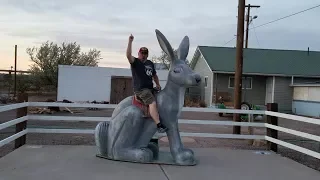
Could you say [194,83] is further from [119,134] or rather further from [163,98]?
[119,134]

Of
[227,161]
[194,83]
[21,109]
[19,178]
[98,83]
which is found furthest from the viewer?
[98,83]

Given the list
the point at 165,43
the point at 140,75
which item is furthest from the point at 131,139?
the point at 165,43

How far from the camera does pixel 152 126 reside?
6.70 m

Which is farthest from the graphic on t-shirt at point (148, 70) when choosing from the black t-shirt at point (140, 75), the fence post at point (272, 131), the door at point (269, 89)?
the door at point (269, 89)

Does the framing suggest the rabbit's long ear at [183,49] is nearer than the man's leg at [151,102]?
No

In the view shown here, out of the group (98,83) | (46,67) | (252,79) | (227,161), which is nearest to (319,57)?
(252,79)

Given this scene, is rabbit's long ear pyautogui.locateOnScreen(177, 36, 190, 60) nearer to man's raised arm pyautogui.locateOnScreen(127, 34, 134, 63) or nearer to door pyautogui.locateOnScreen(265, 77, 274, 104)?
man's raised arm pyautogui.locateOnScreen(127, 34, 134, 63)

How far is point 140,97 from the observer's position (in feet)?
21.6

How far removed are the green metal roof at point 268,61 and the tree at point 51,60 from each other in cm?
1350

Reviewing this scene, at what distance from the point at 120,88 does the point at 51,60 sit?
10.9 metres

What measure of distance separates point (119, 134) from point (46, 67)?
100 feet

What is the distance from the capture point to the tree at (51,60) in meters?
34.5

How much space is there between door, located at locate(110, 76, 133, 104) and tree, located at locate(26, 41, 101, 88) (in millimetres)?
8219

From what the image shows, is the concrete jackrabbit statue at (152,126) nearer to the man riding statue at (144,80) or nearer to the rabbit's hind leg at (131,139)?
the rabbit's hind leg at (131,139)
